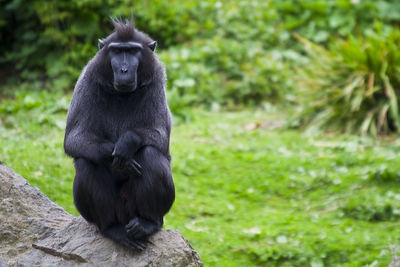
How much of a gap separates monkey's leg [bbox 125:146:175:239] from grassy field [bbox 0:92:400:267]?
4.48 ft

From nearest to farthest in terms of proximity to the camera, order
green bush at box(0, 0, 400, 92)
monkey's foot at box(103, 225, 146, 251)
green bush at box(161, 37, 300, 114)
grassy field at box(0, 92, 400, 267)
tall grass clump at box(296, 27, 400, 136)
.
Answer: monkey's foot at box(103, 225, 146, 251) → grassy field at box(0, 92, 400, 267) → tall grass clump at box(296, 27, 400, 136) → green bush at box(161, 37, 300, 114) → green bush at box(0, 0, 400, 92)

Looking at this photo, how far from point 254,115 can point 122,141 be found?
674 centimetres

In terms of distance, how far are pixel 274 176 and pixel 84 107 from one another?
3.84m

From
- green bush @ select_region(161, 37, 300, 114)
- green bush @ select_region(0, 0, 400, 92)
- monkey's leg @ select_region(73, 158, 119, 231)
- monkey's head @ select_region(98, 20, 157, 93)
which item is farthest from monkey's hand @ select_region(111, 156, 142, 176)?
green bush @ select_region(0, 0, 400, 92)

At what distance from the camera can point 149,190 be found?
147 inches

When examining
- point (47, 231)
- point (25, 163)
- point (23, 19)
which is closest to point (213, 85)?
point (23, 19)

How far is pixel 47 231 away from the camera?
4.21 metres

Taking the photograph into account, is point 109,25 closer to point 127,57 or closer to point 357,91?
point 357,91

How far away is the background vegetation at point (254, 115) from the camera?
564 cm

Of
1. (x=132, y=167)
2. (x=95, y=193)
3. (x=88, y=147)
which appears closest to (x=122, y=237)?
(x=95, y=193)

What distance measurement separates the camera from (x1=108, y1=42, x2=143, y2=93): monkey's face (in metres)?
3.69

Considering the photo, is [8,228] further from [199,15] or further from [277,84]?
[199,15]

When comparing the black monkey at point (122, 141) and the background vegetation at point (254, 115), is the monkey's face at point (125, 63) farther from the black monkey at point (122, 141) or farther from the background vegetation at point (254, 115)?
the background vegetation at point (254, 115)

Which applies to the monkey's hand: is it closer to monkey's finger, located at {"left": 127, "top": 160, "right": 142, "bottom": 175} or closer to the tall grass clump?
monkey's finger, located at {"left": 127, "top": 160, "right": 142, "bottom": 175}
